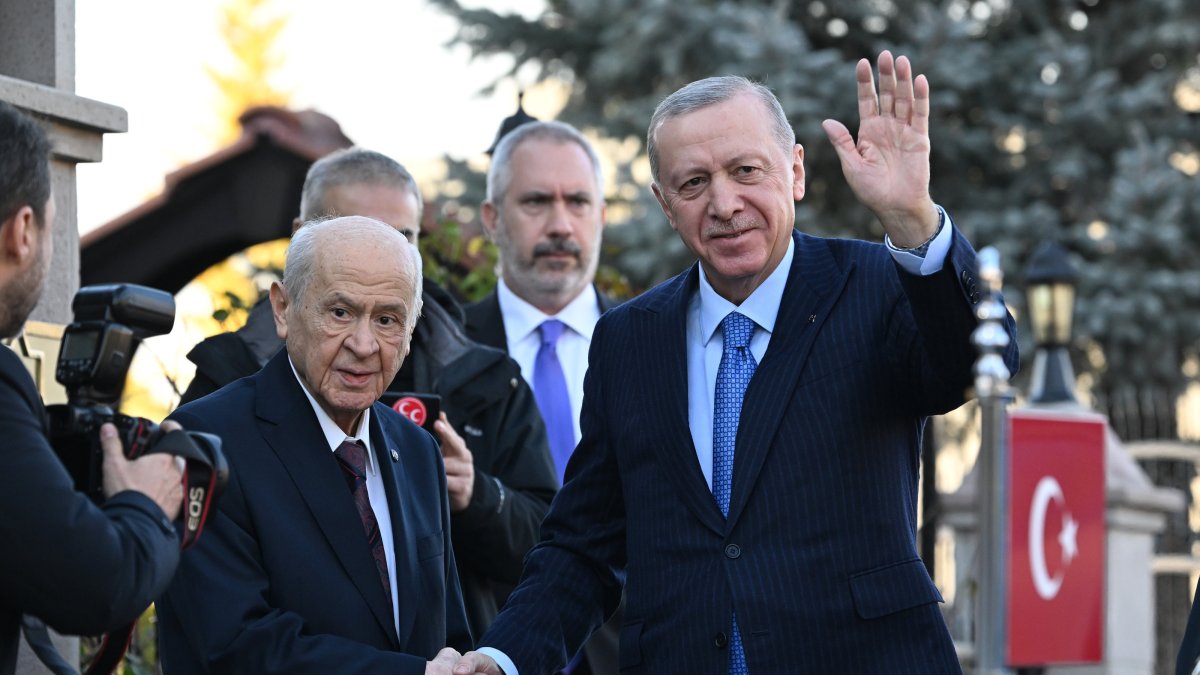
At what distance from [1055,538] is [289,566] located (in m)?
7.44

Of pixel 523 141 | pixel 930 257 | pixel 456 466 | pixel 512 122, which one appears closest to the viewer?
pixel 930 257

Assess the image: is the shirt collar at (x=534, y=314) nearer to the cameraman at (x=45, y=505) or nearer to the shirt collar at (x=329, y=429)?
the shirt collar at (x=329, y=429)

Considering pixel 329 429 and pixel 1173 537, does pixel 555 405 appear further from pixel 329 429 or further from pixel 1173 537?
pixel 1173 537

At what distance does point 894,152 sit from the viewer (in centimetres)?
363

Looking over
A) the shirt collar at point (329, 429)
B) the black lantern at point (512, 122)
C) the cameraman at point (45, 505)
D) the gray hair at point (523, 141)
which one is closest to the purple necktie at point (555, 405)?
the gray hair at point (523, 141)

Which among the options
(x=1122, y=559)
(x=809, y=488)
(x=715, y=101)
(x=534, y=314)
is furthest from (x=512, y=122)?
(x=1122, y=559)

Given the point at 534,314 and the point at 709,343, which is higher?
the point at 534,314

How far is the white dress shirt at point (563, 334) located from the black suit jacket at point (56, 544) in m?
2.70

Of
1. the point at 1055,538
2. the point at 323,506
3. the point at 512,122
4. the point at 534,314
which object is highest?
the point at 512,122

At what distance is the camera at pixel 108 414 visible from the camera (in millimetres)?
3184

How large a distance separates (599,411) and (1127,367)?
1118 centimetres

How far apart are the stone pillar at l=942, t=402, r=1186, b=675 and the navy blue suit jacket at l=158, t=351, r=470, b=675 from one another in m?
7.71

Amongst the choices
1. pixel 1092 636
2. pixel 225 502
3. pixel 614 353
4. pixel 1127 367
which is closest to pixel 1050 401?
pixel 1092 636

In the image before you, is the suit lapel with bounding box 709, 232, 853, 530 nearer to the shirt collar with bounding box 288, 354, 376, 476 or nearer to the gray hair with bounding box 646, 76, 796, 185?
the gray hair with bounding box 646, 76, 796, 185
